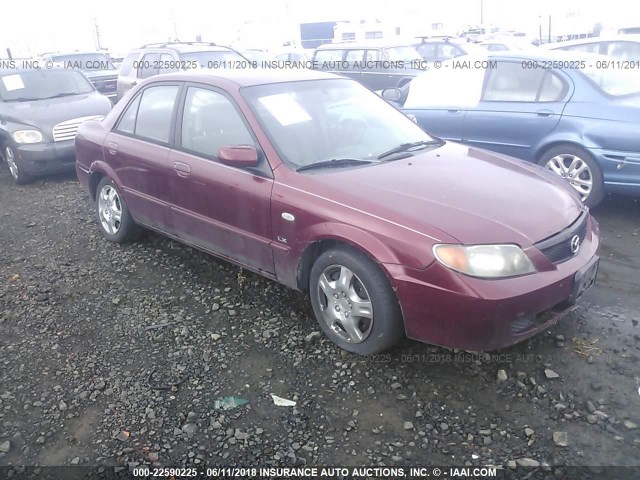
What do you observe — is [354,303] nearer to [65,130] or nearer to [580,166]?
[580,166]

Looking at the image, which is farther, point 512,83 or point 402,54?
point 402,54

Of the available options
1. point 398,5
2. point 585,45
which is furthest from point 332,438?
point 398,5

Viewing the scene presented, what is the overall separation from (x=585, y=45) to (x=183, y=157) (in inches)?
324

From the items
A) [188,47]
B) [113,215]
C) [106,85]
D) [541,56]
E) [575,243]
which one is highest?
[188,47]

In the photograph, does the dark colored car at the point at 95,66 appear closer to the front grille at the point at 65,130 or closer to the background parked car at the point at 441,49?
the front grille at the point at 65,130

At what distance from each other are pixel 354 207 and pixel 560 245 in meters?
1.16

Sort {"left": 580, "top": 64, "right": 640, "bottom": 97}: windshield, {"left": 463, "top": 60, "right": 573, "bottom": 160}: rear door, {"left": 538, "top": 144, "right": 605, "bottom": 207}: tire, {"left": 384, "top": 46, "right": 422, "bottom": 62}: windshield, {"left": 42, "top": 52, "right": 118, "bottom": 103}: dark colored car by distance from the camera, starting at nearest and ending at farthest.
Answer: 1. {"left": 538, "top": 144, "right": 605, "bottom": 207}: tire
2. {"left": 580, "top": 64, "right": 640, "bottom": 97}: windshield
3. {"left": 463, "top": 60, "right": 573, "bottom": 160}: rear door
4. {"left": 384, "top": 46, "right": 422, "bottom": 62}: windshield
5. {"left": 42, "top": 52, "right": 118, "bottom": 103}: dark colored car

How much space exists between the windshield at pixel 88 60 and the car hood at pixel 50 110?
24.5 ft

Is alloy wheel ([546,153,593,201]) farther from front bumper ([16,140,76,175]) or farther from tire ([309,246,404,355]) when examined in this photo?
front bumper ([16,140,76,175])

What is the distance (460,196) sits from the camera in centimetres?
309

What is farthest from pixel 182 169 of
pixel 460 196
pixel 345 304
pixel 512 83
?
pixel 512 83

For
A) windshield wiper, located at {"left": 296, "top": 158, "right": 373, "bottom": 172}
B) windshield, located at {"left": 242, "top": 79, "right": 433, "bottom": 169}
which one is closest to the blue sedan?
windshield, located at {"left": 242, "top": 79, "right": 433, "bottom": 169}

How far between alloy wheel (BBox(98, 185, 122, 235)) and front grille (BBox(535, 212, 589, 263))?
12.1 ft

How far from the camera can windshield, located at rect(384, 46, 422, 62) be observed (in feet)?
37.5
